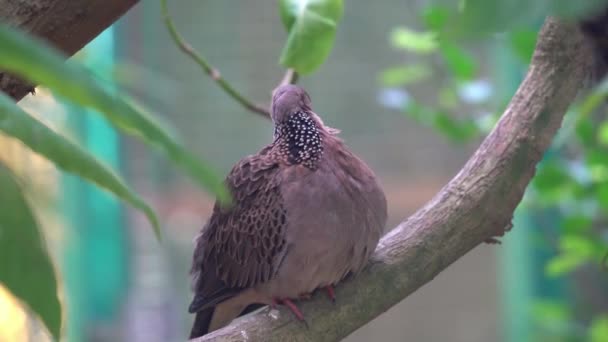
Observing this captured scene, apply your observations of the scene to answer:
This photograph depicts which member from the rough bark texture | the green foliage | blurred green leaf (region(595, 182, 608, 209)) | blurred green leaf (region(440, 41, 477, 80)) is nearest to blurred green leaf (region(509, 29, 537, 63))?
the green foliage

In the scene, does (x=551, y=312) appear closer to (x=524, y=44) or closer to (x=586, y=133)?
(x=586, y=133)

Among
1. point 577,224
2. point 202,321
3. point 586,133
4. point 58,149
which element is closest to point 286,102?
point 202,321

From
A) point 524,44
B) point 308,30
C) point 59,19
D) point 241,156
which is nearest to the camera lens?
point 59,19

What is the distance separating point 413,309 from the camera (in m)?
2.95

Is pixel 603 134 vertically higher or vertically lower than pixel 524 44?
lower

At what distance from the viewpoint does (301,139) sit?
126 cm

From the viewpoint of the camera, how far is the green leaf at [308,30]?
1.03 m

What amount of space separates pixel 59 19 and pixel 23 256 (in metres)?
0.55

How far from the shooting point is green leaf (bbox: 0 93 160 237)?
0.94 feet

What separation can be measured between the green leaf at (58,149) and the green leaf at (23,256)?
16 mm

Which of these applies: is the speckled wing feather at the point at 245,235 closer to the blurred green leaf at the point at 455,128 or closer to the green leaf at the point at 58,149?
the blurred green leaf at the point at 455,128

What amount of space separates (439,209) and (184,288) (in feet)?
5.78

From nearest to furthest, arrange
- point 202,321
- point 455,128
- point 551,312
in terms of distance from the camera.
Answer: point 202,321, point 455,128, point 551,312

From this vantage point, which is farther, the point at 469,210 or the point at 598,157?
the point at 598,157
